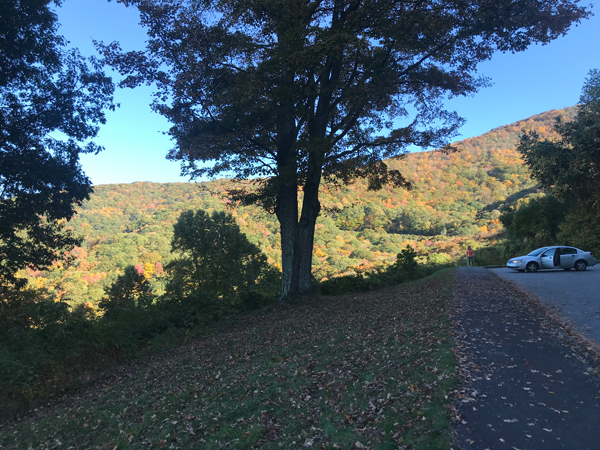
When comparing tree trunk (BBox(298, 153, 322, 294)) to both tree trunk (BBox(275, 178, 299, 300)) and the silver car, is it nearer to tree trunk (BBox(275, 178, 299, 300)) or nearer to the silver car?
tree trunk (BBox(275, 178, 299, 300))

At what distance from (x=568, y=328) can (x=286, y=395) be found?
19.4 ft

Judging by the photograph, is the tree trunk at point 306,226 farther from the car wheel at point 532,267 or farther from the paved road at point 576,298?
the car wheel at point 532,267

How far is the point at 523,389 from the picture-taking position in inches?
186

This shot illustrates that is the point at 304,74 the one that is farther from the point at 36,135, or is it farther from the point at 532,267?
the point at 532,267

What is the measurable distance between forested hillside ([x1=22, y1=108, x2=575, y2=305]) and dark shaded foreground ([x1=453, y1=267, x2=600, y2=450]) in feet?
37.1

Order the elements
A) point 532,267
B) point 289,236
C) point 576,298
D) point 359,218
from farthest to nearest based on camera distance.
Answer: point 359,218
point 532,267
point 289,236
point 576,298

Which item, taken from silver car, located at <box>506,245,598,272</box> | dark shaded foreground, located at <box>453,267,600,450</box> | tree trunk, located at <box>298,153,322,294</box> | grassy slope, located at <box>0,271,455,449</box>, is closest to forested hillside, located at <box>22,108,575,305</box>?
tree trunk, located at <box>298,153,322,294</box>

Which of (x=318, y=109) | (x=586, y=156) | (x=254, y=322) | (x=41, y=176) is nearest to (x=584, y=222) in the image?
(x=586, y=156)

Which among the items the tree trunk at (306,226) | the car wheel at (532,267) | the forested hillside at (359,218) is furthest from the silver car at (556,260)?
the tree trunk at (306,226)

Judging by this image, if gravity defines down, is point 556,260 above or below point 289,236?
below

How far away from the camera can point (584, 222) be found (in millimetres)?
27875

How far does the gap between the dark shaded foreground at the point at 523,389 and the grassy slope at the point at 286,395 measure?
305mm

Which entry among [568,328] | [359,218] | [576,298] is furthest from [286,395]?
[359,218]

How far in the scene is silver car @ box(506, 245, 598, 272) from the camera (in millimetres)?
19688
